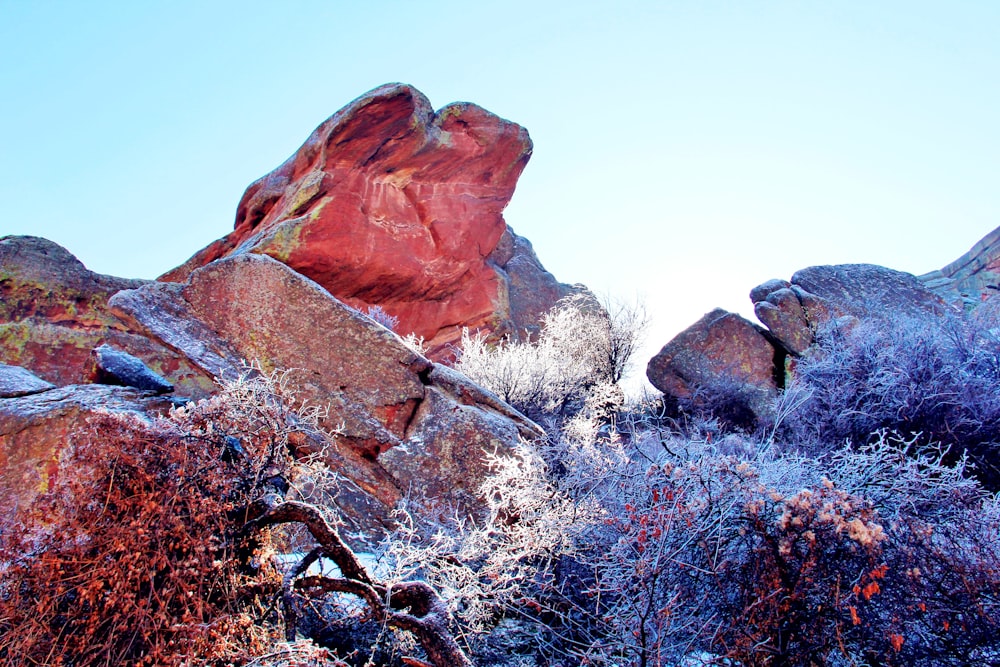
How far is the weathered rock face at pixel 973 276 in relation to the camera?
13.7m

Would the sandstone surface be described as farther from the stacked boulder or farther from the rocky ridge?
the stacked boulder

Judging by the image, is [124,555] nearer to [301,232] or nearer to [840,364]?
[840,364]

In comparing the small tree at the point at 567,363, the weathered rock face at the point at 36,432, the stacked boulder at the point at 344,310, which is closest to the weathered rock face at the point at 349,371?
the stacked boulder at the point at 344,310

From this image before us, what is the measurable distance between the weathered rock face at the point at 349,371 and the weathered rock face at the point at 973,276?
1165 cm

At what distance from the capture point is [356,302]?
1490cm

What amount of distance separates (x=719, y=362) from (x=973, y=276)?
7075 millimetres

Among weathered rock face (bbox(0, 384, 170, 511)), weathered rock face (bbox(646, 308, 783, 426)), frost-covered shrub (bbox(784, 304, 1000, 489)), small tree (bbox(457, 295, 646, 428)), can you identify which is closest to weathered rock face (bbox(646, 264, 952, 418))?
weathered rock face (bbox(646, 308, 783, 426))

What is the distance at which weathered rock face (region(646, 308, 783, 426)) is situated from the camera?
11148mm

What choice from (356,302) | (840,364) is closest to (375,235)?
(356,302)

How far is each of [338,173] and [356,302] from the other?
2954mm

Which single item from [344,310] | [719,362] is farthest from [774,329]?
[344,310]

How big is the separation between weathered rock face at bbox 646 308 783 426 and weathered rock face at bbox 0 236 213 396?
8575 mm

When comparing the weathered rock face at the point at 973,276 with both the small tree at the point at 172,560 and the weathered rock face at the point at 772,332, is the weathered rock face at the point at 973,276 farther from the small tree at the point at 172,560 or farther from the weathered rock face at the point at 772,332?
the small tree at the point at 172,560

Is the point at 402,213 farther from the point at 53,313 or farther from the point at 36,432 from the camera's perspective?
the point at 36,432
